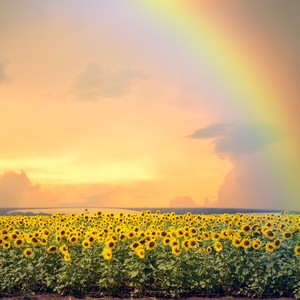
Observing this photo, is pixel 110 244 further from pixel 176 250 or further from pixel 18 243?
pixel 18 243

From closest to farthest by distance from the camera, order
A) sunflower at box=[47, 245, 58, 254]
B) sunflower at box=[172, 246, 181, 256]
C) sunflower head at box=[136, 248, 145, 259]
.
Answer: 1. sunflower head at box=[136, 248, 145, 259]
2. sunflower at box=[172, 246, 181, 256]
3. sunflower at box=[47, 245, 58, 254]

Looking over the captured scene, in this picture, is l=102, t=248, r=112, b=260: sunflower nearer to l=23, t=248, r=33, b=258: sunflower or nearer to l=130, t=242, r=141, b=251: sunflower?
l=130, t=242, r=141, b=251: sunflower

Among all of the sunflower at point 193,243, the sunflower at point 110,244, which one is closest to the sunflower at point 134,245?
the sunflower at point 110,244

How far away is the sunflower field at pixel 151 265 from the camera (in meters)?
14.0

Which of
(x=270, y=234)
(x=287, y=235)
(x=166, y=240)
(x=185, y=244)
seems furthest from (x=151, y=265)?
(x=287, y=235)

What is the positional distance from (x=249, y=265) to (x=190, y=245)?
157cm

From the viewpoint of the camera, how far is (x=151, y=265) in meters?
13.9

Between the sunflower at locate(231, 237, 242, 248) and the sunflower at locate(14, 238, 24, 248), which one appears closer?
the sunflower at locate(231, 237, 242, 248)

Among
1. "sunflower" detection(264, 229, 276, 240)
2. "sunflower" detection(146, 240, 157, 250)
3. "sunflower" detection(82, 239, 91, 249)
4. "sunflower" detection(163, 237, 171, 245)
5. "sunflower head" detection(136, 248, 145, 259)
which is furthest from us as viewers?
"sunflower" detection(264, 229, 276, 240)

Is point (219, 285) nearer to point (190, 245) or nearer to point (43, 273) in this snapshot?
point (190, 245)

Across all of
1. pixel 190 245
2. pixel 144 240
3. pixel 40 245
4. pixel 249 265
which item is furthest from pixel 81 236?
pixel 249 265

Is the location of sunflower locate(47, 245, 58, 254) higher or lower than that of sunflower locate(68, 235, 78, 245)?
lower

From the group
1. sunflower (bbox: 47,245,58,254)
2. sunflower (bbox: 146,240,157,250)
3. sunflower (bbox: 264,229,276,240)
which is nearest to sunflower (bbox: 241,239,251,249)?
sunflower (bbox: 264,229,276,240)

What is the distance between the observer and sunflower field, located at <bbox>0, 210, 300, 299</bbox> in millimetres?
13977
